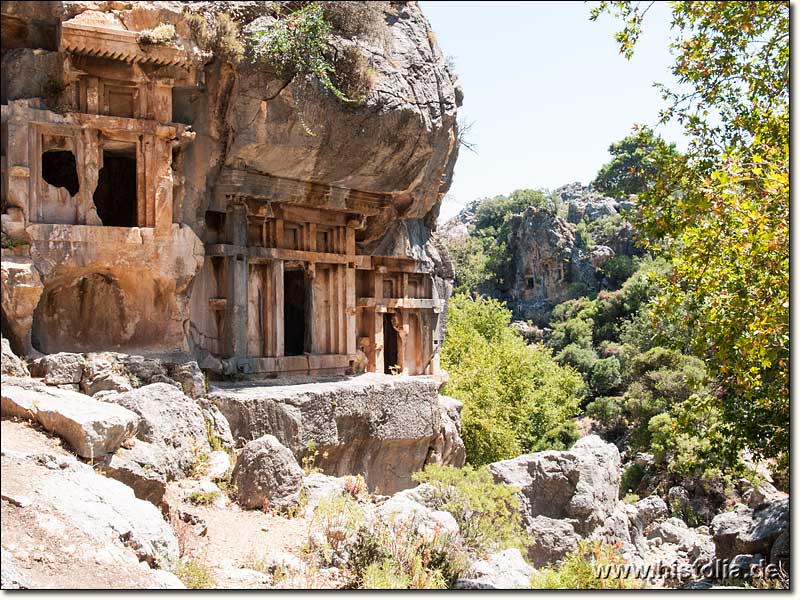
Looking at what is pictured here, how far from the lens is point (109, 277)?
10570 millimetres

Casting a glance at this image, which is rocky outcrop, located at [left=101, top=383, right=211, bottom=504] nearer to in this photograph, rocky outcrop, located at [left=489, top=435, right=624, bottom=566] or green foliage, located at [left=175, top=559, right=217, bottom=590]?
green foliage, located at [left=175, top=559, right=217, bottom=590]

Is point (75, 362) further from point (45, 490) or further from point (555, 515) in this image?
point (555, 515)

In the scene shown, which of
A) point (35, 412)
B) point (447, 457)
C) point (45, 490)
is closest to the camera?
point (45, 490)

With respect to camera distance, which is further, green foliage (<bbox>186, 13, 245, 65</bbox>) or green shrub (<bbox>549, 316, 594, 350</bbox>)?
green shrub (<bbox>549, 316, 594, 350</bbox>)

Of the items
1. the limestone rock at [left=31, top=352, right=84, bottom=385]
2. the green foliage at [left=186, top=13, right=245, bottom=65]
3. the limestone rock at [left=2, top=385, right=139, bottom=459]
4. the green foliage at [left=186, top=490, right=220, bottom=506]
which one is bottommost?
the green foliage at [left=186, top=490, right=220, bottom=506]

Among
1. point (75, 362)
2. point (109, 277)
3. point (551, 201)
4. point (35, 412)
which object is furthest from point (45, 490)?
point (551, 201)

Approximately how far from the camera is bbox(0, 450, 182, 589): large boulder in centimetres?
501

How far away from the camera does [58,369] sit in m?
8.29

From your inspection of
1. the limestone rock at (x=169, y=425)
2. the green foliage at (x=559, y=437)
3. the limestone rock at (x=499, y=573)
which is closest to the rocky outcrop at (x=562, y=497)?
the limestone rock at (x=499, y=573)

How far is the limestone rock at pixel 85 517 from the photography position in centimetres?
524

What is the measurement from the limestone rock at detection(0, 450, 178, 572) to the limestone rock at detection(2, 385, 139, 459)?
38 centimetres

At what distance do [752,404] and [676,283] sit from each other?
238 centimetres

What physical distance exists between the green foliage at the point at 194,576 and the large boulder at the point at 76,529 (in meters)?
0.09

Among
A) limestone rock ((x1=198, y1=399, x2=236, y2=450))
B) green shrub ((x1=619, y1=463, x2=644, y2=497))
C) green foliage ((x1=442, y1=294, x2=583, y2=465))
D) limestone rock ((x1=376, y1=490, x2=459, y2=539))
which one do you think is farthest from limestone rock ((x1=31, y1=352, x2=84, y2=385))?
green shrub ((x1=619, y1=463, x2=644, y2=497))
